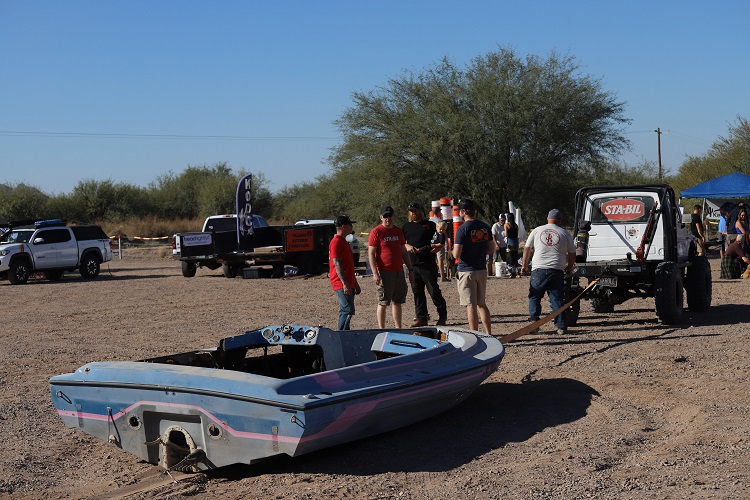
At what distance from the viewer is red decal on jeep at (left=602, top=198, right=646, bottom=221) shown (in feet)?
45.5

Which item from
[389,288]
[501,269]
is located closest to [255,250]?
[501,269]

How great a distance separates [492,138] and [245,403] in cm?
3077

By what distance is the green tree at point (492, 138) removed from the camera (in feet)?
118

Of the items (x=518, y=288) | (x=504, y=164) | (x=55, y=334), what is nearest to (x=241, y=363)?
(x=55, y=334)

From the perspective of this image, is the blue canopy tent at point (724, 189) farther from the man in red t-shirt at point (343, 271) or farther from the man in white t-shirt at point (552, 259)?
the man in red t-shirt at point (343, 271)

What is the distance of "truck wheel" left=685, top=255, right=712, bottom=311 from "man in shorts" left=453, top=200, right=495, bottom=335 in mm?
4377

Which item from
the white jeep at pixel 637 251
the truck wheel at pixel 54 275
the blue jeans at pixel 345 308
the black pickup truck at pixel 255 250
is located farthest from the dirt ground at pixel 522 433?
the truck wheel at pixel 54 275

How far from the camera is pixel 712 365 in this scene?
9.80 metres

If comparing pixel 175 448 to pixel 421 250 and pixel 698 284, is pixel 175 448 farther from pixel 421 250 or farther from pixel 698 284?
pixel 698 284

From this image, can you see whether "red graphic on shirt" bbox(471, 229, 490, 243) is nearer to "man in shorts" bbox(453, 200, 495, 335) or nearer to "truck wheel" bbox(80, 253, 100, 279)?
"man in shorts" bbox(453, 200, 495, 335)

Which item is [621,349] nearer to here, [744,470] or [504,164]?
[744,470]

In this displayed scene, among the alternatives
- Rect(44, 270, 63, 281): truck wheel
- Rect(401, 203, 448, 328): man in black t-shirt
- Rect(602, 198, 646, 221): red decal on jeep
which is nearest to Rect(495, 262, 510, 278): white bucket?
A: Rect(602, 198, 646, 221): red decal on jeep

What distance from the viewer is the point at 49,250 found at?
2756 centimetres

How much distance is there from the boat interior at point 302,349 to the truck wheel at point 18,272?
66.7 feet
